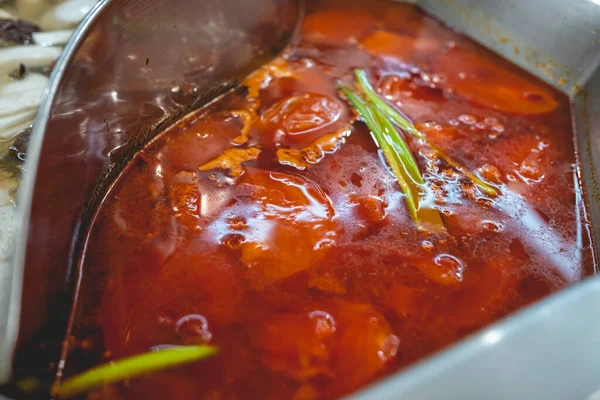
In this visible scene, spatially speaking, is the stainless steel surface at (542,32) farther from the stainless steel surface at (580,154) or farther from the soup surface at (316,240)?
the soup surface at (316,240)

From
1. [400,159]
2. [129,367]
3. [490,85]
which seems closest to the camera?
[129,367]

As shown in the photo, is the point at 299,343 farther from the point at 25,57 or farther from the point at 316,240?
the point at 25,57

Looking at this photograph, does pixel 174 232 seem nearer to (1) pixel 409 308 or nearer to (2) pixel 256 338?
(2) pixel 256 338

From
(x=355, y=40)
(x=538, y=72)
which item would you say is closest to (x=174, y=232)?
(x=355, y=40)

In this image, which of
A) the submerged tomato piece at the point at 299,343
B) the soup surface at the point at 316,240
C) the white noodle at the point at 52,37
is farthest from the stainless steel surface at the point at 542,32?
the white noodle at the point at 52,37

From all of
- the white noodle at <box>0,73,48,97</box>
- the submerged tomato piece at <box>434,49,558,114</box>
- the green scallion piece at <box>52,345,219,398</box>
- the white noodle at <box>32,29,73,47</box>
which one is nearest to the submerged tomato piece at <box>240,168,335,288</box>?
the green scallion piece at <box>52,345,219,398</box>

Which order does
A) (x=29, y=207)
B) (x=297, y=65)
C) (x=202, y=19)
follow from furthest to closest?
(x=297, y=65) → (x=202, y=19) → (x=29, y=207)

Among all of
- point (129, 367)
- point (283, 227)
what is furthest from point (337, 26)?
point (129, 367)
